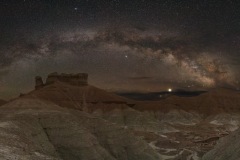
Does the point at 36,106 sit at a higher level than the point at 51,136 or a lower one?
higher

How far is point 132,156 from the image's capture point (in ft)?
286

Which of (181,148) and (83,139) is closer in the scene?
(83,139)

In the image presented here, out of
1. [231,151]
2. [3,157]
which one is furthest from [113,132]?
[3,157]

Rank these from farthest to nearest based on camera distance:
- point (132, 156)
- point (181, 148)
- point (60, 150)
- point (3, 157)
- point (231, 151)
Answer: point (181, 148)
point (132, 156)
point (60, 150)
point (231, 151)
point (3, 157)

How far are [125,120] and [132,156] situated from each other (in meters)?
101

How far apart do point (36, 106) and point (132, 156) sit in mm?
28715

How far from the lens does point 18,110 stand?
90.9 m

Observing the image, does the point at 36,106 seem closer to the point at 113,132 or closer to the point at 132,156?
the point at 113,132

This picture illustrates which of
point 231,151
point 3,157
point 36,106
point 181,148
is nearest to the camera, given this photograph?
point 3,157

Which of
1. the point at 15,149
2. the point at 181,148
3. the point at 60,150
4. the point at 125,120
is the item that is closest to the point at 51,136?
the point at 60,150

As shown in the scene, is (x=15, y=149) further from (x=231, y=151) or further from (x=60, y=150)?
(x=231, y=151)

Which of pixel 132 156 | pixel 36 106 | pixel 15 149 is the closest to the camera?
pixel 15 149

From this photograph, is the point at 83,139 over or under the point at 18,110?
under

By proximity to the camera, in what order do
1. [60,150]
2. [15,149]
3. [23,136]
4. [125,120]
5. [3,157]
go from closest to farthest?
[3,157] < [15,149] < [23,136] < [60,150] < [125,120]
